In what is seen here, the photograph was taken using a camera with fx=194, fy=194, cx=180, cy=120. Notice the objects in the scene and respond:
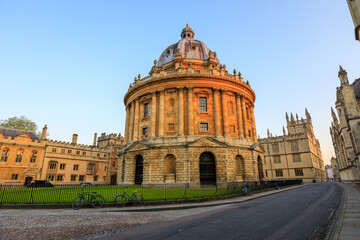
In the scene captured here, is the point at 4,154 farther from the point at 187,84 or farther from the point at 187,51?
the point at 187,51

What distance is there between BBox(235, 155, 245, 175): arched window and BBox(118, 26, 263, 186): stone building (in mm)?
138

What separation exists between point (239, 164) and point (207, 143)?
6.29 meters

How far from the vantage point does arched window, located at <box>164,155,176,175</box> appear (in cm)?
2623

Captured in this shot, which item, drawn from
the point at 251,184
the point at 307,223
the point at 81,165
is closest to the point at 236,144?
the point at 251,184

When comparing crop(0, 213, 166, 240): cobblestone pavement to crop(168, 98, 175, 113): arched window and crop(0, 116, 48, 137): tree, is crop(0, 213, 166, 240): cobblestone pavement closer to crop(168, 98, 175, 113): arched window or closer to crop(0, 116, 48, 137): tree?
crop(168, 98, 175, 113): arched window

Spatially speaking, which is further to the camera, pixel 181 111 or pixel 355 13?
pixel 181 111

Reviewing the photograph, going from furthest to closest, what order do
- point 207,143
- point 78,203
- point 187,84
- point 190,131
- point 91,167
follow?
point 91,167 < point 187,84 < point 190,131 < point 207,143 < point 78,203

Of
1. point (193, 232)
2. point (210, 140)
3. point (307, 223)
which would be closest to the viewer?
point (193, 232)

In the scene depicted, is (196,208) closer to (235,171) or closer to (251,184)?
(251,184)

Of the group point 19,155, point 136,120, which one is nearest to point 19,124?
point 19,155

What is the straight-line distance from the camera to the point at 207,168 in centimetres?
2600

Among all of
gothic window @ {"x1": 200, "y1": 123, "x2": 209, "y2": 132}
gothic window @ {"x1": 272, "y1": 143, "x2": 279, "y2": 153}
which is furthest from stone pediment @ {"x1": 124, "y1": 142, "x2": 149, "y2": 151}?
gothic window @ {"x1": 272, "y1": 143, "x2": 279, "y2": 153}

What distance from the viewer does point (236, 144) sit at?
2800 cm

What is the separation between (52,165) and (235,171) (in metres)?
39.9
